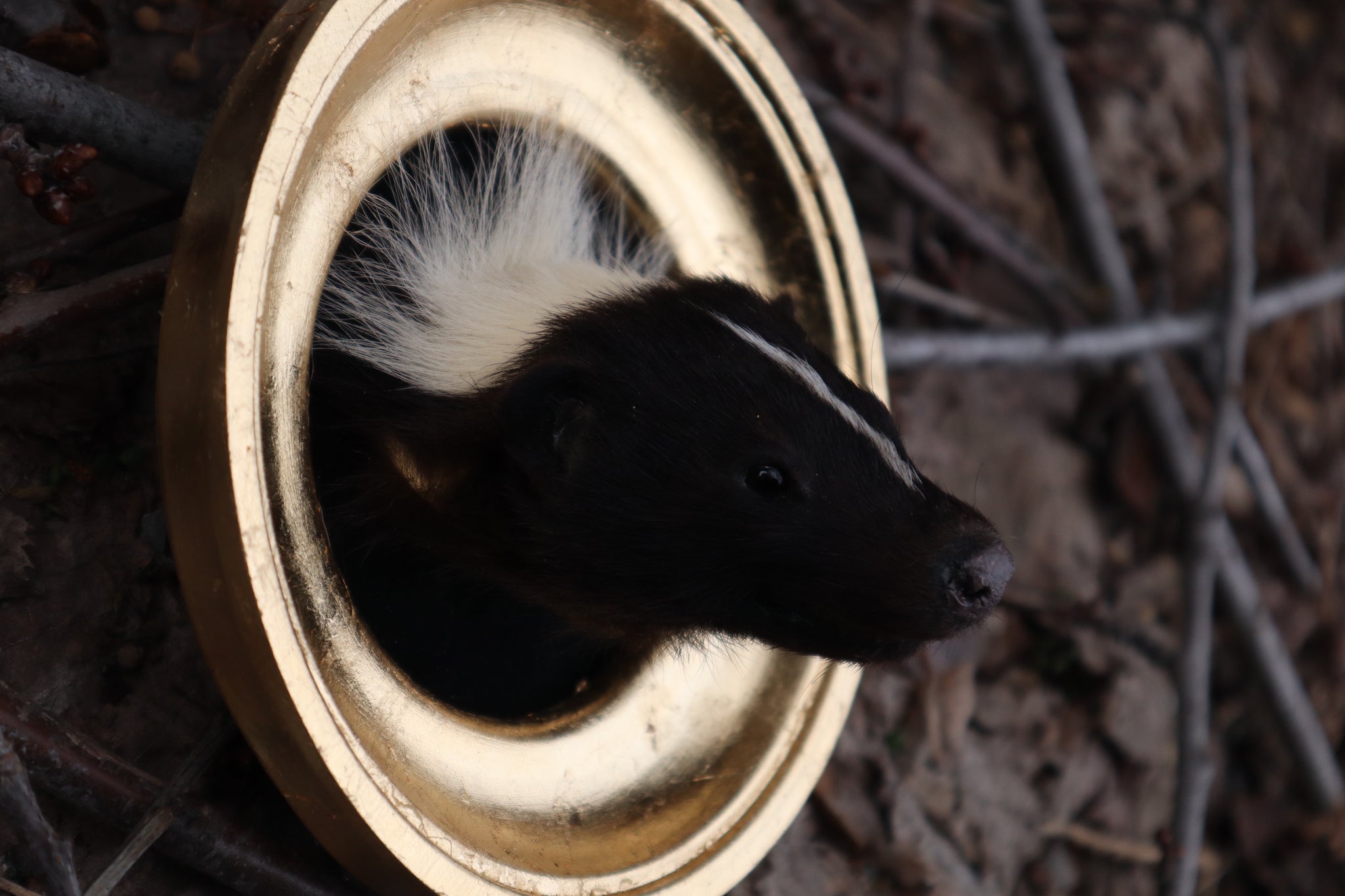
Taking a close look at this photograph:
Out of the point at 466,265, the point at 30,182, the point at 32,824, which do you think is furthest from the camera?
the point at 466,265

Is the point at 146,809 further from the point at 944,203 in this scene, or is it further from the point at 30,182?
the point at 944,203

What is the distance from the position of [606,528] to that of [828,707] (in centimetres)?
64

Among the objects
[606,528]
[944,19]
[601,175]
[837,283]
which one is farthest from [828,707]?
[944,19]

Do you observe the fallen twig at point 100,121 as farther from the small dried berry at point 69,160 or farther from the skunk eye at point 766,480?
the skunk eye at point 766,480

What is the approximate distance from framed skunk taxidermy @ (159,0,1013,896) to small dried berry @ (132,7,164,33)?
1.68ft

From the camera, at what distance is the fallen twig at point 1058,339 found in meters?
2.59

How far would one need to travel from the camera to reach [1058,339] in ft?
9.43

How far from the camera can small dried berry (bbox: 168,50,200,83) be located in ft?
6.18

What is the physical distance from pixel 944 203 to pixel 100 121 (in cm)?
190

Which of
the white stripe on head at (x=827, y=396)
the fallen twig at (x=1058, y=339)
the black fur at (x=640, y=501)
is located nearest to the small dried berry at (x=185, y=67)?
the black fur at (x=640, y=501)

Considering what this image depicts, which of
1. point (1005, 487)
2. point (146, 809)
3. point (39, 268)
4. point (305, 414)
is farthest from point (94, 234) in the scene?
point (1005, 487)

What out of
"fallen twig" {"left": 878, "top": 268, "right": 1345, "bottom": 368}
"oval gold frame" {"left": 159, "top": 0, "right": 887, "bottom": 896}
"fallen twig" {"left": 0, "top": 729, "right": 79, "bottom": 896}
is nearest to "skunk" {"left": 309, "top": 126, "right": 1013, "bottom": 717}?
"oval gold frame" {"left": 159, "top": 0, "right": 887, "bottom": 896}

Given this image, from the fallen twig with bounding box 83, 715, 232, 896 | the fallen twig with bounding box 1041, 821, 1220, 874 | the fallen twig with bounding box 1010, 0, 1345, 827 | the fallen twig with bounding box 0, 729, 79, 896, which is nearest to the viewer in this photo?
the fallen twig with bounding box 0, 729, 79, 896

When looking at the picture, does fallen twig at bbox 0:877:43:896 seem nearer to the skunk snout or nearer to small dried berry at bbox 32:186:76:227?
small dried berry at bbox 32:186:76:227
